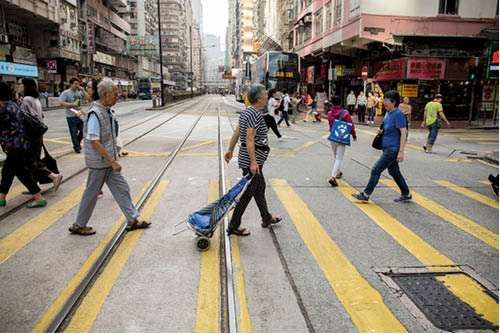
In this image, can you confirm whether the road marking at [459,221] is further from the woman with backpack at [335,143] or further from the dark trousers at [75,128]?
the dark trousers at [75,128]

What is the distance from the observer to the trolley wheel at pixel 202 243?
427 cm

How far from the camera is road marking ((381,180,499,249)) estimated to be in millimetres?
4941

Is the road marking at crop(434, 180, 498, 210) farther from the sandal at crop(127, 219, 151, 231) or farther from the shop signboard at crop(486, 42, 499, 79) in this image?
the shop signboard at crop(486, 42, 499, 79)

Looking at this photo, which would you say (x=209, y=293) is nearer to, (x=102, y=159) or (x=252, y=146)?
(x=252, y=146)

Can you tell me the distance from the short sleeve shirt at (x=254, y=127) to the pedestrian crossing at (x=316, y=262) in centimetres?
100

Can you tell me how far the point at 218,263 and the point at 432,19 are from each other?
23946 mm

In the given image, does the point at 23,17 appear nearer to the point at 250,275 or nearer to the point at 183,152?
the point at 183,152

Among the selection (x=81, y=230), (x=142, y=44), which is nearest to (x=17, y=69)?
(x=142, y=44)

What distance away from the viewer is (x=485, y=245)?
4.70 m

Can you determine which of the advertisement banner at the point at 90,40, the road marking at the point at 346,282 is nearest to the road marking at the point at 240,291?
the road marking at the point at 346,282

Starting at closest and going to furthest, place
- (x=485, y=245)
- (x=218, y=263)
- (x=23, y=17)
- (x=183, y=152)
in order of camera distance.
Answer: (x=218, y=263) < (x=485, y=245) < (x=183, y=152) < (x=23, y=17)

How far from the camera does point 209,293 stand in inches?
134

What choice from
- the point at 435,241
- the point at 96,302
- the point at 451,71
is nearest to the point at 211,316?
the point at 96,302

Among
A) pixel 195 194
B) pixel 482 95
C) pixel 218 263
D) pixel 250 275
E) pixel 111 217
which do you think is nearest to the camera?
pixel 250 275
